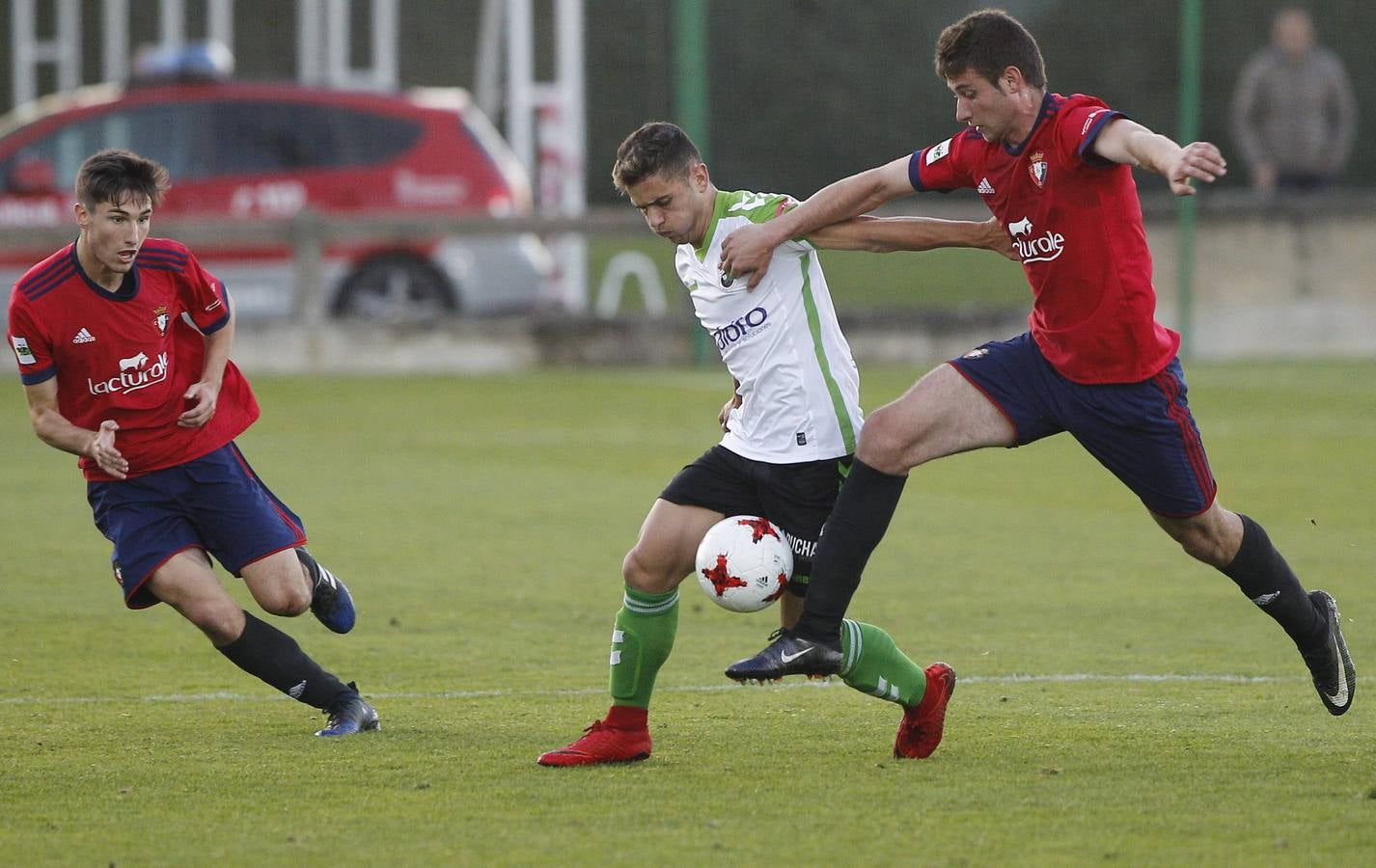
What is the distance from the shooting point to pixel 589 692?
20.5 ft

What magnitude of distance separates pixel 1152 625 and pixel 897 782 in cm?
269

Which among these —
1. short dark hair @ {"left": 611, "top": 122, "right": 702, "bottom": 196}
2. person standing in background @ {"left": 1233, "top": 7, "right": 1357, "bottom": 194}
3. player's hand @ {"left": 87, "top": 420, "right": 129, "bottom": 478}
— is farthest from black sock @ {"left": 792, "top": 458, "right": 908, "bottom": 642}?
person standing in background @ {"left": 1233, "top": 7, "right": 1357, "bottom": 194}

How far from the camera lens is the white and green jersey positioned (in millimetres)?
5238

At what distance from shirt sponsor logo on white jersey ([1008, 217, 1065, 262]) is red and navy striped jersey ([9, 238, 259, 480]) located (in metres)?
2.27

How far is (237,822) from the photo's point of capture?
177 inches

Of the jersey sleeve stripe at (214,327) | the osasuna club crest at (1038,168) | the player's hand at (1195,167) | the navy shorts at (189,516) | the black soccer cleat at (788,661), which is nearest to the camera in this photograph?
the player's hand at (1195,167)

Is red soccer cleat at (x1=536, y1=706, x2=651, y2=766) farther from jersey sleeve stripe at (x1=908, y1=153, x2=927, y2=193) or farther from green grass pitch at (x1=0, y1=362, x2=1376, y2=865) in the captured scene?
jersey sleeve stripe at (x1=908, y1=153, x2=927, y2=193)

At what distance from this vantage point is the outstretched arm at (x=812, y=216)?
5.21 meters

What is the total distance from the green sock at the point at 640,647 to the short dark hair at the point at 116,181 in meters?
1.71

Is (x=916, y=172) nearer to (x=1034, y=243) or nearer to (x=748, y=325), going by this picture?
(x=1034, y=243)

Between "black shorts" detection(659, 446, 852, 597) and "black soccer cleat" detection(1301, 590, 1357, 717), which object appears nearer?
"black shorts" detection(659, 446, 852, 597)

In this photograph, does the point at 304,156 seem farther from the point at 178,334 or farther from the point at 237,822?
the point at 237,822

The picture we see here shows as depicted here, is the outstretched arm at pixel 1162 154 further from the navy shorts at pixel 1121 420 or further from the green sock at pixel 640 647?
the green sock at pixel 640 647

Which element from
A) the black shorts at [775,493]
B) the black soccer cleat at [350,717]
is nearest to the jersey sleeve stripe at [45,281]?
the black soccer cleat at [350,717]
